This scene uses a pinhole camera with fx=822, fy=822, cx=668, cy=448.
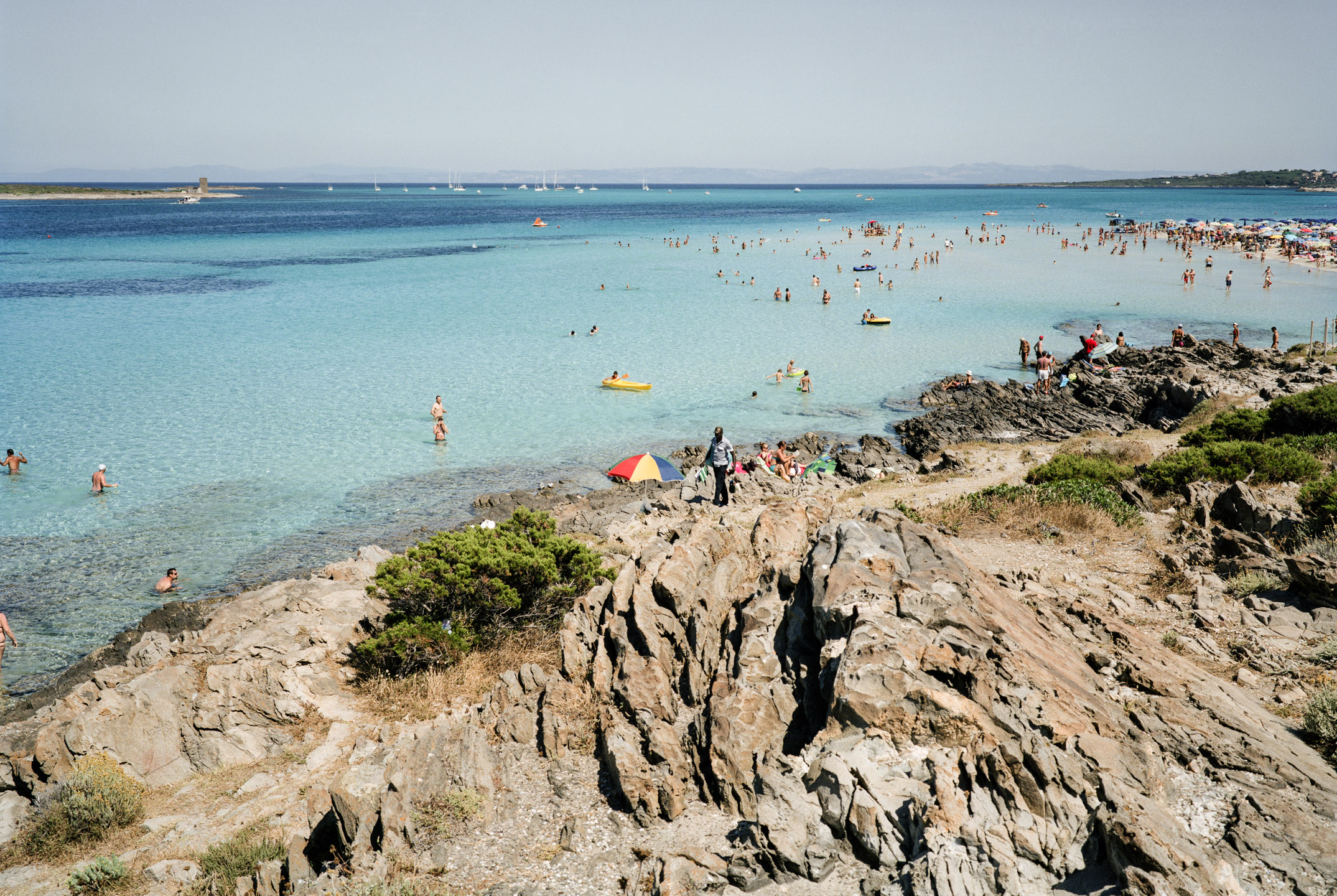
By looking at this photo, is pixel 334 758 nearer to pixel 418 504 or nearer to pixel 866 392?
pixel 418 504

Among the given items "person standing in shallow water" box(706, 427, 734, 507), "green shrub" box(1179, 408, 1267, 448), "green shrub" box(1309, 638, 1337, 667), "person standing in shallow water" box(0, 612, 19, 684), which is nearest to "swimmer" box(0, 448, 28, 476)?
Result: "person standing in shallow water" box(0, 612, 19, 684)

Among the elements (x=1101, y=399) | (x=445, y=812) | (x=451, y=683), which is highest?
(x=445, y=812)

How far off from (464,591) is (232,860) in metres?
4.58

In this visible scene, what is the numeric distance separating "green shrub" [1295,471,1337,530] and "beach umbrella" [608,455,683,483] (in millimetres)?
13538

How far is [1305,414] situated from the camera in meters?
18.3

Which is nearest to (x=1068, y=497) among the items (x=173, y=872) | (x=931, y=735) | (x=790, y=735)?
(x=790, y=735)

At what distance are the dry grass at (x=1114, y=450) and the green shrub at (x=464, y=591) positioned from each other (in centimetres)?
1354

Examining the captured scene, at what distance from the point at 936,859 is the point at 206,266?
77.4m

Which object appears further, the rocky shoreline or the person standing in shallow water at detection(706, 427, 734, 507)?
the person standing in shallow water at detection(706, 427, 734, 507)

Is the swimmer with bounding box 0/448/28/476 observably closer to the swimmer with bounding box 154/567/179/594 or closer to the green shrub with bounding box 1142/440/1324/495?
the swimmer with bounding box 154/567/179/594

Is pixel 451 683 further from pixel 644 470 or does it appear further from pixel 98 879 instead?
pixel 644 470

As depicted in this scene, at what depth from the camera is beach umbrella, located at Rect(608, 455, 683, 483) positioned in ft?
72.2

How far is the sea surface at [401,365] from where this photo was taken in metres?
19.1

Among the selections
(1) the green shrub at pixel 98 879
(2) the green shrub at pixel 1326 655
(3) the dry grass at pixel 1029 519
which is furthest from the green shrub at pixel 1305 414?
(1) the green shrub at pixel 98 879
